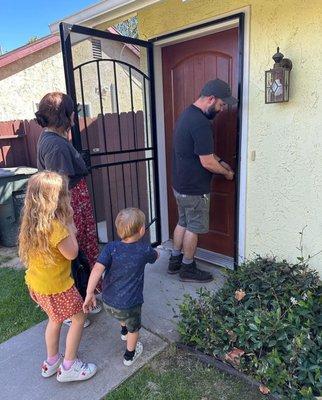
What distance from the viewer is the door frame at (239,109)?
2.54 m

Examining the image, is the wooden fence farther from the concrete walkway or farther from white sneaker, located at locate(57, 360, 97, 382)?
white sneaker, located at locate(57, 360, 97, 382)

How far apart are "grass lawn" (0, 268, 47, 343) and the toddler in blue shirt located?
964 millimetres

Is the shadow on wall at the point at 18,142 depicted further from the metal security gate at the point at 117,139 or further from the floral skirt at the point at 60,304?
the floral skirt at the point at 60,304

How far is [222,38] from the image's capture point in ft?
9.17

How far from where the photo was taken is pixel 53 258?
1.78 m

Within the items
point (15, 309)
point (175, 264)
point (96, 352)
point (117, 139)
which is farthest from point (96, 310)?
point (117, 139)

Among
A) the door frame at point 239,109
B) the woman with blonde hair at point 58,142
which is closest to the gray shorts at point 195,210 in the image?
the door frame at point 239,109

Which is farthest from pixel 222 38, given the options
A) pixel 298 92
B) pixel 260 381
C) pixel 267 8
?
pixel 260 381

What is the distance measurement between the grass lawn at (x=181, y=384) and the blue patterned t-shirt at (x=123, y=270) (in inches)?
18.7

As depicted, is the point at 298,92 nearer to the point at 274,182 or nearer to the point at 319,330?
the point at 274,182

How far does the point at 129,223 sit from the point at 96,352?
1.02 m

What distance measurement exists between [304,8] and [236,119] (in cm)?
92

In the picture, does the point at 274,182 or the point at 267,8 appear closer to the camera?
the point at 267,8

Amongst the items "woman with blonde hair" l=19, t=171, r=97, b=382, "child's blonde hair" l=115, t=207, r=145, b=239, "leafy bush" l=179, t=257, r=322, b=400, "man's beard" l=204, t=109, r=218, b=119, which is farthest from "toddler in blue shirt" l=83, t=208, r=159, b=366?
"man's beard" l=204, t=109, r=218, b=119
